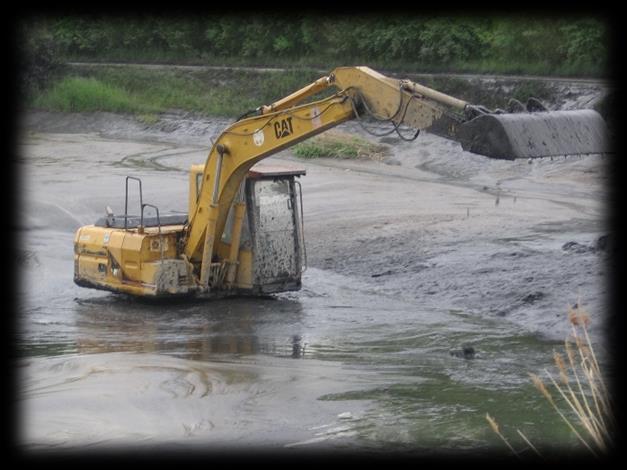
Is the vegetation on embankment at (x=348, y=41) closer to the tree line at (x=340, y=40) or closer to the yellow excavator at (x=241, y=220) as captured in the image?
the tree line at (x=340, y=40)

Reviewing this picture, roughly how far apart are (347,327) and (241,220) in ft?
7.36

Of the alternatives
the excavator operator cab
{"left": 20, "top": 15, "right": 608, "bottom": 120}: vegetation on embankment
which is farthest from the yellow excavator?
{"left": 20, "top": 15, "right": 608, "bottom": 120}: vegetation on embankment

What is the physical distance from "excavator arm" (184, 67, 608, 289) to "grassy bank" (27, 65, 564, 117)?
69.1 ft

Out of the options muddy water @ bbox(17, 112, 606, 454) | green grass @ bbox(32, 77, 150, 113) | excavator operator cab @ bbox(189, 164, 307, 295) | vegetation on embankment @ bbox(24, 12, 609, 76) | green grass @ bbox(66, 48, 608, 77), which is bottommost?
muddy water @ bbox(17, 112, 606, 454)

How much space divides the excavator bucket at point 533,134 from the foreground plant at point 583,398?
1898 millimetres

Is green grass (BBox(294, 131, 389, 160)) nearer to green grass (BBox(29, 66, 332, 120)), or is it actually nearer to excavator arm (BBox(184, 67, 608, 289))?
green grass (BBox(29, 66, 332, 120))

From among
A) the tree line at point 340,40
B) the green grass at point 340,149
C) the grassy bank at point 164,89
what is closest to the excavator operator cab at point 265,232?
the green grass at point 340,149

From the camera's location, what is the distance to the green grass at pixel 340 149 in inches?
1152

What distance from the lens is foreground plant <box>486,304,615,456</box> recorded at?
20.1 ft

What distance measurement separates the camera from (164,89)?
38500 mm

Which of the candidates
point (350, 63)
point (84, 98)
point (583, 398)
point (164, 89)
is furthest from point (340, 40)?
point (583, 398)

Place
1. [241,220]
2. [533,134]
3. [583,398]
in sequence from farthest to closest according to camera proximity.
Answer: [241,220], [533,134], [583,398]

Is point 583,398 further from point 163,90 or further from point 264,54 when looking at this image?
point 163,90

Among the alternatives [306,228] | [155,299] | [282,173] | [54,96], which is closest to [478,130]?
[282,173]
